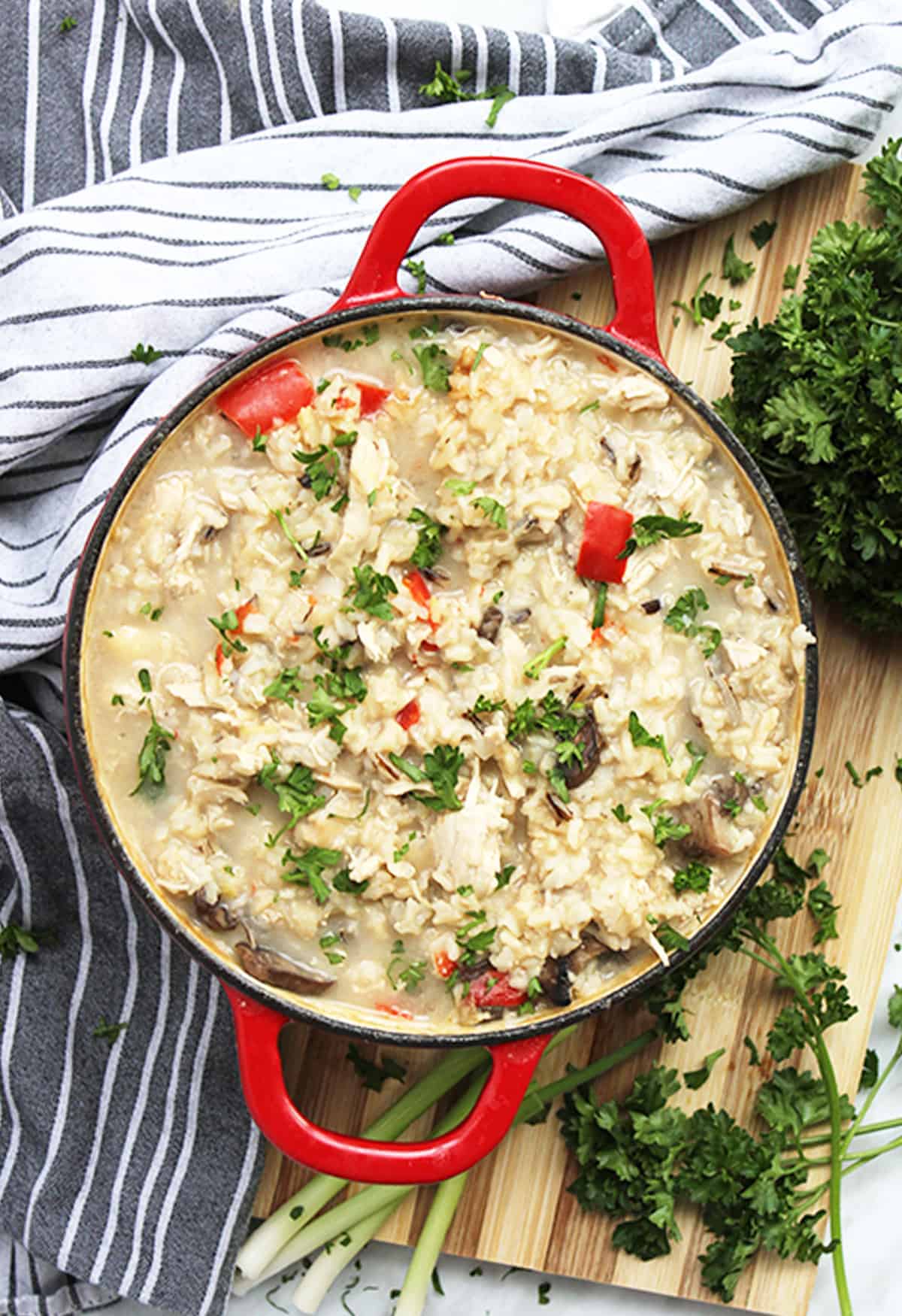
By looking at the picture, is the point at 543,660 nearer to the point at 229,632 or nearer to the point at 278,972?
the point at 229,632

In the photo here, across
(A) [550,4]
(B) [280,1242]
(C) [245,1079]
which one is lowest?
(B) [280,1242]

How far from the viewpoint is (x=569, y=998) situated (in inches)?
125

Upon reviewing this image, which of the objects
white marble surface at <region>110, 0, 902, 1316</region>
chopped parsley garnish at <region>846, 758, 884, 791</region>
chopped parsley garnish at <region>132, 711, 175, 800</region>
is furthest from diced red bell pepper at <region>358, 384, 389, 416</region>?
chopped parsley garnish at <region>846, 758, 884, 791</region>

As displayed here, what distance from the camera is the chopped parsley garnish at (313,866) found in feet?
10.3

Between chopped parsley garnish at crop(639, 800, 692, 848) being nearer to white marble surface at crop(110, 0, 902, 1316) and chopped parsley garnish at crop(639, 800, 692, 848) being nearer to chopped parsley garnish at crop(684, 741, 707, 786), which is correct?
chopped parsley garnish at crop(684, 741, 707, 786)

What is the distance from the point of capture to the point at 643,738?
3137 mm

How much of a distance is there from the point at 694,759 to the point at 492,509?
2.16 ft

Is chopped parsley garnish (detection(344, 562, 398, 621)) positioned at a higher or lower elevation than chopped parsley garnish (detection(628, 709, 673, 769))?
higher

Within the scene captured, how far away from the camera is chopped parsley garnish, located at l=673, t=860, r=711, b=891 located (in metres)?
3.19

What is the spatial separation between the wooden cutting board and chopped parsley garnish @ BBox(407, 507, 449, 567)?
949mm

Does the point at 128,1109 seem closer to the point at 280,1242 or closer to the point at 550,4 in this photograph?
the point at 280,1242

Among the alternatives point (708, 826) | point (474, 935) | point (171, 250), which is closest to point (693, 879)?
point (708, 826)

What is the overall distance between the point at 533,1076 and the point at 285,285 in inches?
78.7

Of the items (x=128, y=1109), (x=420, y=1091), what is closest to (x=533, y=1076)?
(x=420, y=1091)
